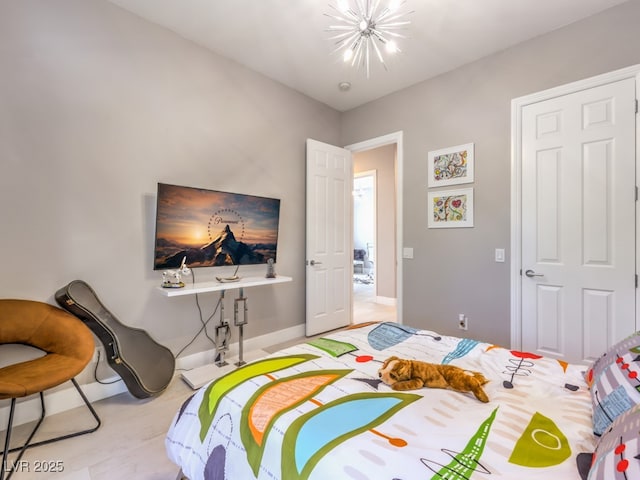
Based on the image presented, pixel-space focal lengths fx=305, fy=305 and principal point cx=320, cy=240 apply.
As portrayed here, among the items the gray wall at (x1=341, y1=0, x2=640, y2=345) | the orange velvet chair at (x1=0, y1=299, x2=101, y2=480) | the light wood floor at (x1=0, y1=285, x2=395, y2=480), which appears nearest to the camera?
the light wood floor at (x1=0, y1=285, x2=395, y2=480)

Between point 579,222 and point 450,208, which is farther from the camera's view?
point 450,208

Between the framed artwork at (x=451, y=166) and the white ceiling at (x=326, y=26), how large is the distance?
2.85ft

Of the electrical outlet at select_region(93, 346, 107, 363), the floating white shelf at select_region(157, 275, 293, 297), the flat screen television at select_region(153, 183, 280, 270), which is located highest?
the flat screen television at select_region(153, 183, 280, 270)

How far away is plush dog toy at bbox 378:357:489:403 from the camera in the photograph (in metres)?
1.27

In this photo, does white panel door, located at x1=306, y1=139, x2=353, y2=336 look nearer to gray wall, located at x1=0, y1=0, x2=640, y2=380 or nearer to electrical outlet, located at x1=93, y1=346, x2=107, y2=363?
gray wall, located at x1=0, y1=0, x2=640, y2=380

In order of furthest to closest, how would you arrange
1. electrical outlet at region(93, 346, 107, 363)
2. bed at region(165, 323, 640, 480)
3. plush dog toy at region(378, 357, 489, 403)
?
1. electrical outlet at region(93, 346, 107, 363)
2. plush dog toy at region(378, 357, 489, 403)
3. bed at region(165, 323, 640, 480)

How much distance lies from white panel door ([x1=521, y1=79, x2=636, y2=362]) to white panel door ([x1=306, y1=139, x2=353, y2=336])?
6.66ft

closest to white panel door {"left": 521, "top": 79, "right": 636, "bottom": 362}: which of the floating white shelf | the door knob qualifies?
the door knob

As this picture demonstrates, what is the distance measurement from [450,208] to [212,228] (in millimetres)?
2435

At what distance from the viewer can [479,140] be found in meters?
3.05

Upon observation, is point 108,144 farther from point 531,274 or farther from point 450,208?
point 531,274

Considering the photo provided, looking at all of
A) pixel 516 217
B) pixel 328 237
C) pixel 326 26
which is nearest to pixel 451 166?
pixel 516 217

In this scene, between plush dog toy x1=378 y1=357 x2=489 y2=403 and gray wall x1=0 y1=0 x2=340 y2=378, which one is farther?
gray wall x1=0 y1=0 x2=340 y2=378

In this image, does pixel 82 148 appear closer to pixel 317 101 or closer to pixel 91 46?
pixel 91 46
